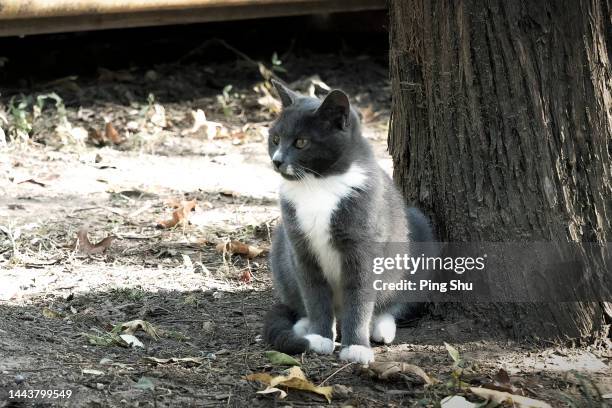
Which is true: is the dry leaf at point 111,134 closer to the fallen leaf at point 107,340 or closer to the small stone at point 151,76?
the small stone at point 151,76

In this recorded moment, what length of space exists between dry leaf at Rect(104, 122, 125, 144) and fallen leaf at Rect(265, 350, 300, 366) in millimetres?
3566

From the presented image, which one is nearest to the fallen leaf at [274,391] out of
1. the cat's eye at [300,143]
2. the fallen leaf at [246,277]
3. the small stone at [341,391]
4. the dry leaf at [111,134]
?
the small stone at [341,391]

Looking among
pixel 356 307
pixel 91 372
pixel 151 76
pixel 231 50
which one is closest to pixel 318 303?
pixel 356 307

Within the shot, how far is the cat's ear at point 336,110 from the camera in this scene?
12.8 feet

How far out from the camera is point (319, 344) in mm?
3893

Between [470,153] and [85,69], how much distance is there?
16.9 ft

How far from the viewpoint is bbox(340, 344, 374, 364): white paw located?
3.77 meters

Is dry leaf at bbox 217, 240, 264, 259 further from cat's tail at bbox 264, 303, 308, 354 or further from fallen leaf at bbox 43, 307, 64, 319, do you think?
fallen leaf at bbox 43, 307, 64, 319

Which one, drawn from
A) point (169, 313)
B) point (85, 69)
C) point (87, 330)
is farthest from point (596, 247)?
point (85, 69)

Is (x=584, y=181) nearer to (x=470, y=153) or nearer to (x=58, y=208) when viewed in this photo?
(x=470, y=153)

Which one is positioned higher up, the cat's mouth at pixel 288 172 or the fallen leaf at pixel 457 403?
the cat's mouth at pixel 288 172

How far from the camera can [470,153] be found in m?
4.04

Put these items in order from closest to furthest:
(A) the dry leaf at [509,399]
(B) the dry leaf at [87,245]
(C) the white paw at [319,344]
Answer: (A) the dry leaf at [509,399] → (C) the white paw at [319,344] → (B) the dry leaf at [87,245]

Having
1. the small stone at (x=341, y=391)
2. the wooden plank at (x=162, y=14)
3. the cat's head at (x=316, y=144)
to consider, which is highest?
the wooden plank at (x=162, y=14)
